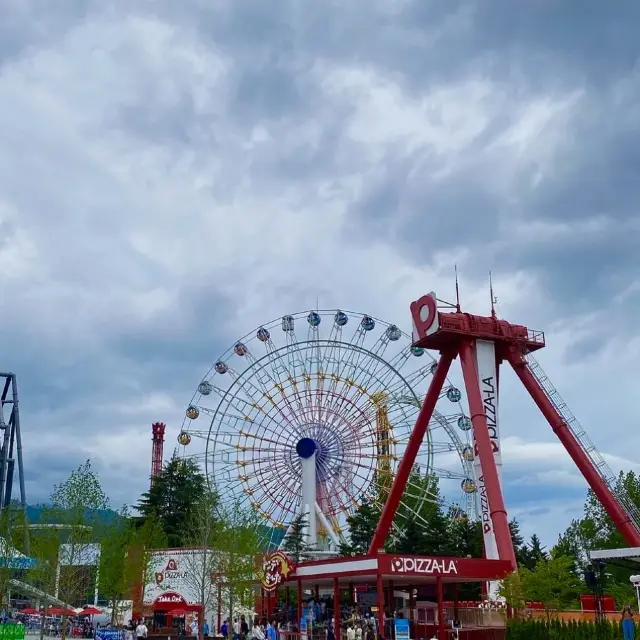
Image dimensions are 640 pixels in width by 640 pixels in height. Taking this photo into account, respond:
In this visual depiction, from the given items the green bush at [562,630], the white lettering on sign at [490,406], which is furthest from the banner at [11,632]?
the white lettering on sign at [490,406]

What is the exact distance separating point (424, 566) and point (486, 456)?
761 cm

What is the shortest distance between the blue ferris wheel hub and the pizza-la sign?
24865 mm

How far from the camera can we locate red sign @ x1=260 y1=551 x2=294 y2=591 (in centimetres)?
3916

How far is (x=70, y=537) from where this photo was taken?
44.5 metres

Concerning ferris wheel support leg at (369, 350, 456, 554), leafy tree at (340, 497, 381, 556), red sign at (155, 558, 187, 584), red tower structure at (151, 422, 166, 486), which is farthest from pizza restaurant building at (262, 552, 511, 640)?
red tower structure at (151, 422, 166, 486)

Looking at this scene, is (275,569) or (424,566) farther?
(275,569)

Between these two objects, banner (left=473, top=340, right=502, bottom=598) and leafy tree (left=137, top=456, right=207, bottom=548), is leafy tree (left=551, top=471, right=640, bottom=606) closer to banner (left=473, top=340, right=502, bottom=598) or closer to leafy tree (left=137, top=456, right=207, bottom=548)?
banner (left=473, top=340, right=502, bottom=598)

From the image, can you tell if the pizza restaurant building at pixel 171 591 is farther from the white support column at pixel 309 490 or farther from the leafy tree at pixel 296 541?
the white support column at pixel 309 490

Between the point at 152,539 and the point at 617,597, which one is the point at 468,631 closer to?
the point at 617,597

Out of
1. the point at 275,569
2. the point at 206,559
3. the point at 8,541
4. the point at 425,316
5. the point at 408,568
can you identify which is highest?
the point at 425,316

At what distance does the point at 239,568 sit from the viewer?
4506 cm

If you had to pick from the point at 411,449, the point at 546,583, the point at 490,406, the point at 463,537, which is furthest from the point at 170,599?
the point at 546,583

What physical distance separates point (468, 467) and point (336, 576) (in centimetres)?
2487

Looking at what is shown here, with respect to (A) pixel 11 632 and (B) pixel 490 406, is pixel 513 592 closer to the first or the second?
(B) pixel 490 406
